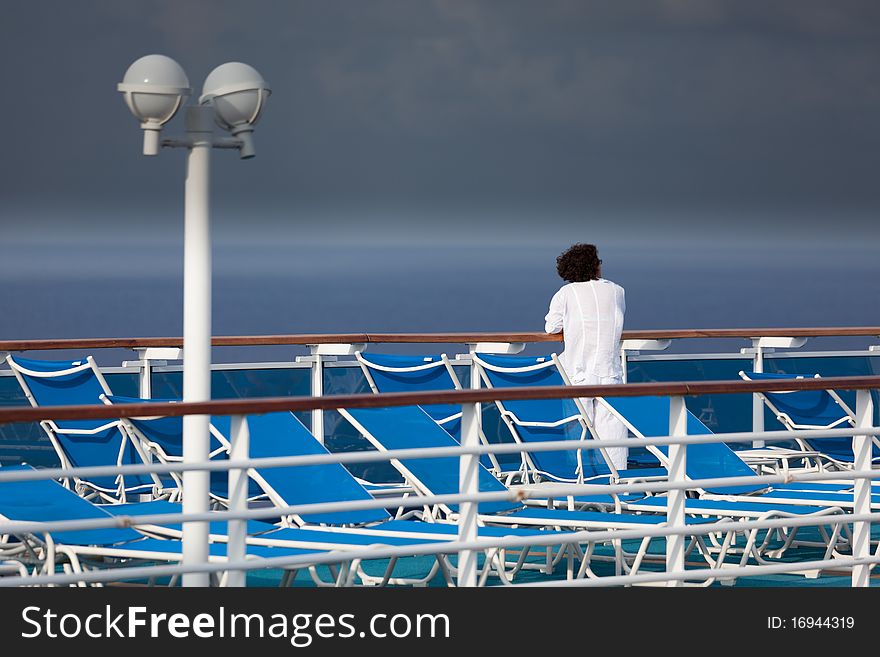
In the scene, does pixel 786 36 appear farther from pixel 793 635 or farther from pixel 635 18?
pixel 793 635

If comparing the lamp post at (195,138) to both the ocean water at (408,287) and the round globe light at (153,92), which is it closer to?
the round globe light at (153,92)

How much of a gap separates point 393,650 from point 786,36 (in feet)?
85.9

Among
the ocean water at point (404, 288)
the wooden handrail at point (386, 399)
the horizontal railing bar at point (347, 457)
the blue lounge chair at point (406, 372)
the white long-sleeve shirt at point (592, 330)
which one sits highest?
the ocean water at point (404, 288)

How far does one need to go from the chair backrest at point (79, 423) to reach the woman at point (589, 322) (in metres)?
1.74

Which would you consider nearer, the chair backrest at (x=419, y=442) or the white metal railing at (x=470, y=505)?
the white metal railing at (x=470, y=505)

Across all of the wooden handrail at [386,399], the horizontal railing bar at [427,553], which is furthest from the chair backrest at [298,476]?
the wooden handrail at [386,399]

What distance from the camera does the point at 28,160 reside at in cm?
2767

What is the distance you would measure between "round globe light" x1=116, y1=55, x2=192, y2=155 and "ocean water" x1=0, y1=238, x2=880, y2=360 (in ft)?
81.2

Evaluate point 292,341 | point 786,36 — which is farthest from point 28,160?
point 292,341

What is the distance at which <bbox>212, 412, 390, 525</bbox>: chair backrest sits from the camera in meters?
4.46

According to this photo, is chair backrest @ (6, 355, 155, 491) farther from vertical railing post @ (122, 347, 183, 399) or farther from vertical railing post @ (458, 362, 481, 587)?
vertical railing post @ (458, 362, 481, 587)

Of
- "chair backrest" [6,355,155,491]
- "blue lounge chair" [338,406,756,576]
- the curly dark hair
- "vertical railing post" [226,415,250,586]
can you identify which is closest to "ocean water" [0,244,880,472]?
the curly dark hair

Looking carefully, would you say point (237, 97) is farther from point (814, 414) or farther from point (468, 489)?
point (814, 414)

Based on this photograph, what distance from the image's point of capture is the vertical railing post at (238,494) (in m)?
3.59
